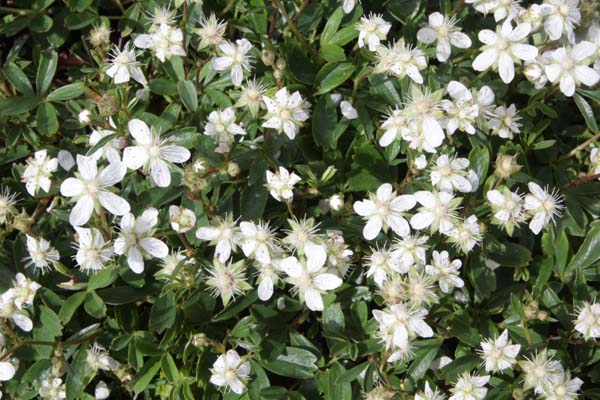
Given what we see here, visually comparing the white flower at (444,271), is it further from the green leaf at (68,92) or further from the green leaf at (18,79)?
the green leaf at (18,79)

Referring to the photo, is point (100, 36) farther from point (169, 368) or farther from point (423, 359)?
point (423, 359)

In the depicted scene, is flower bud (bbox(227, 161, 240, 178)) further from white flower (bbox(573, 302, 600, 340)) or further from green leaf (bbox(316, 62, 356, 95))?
white flower (bbox(573, 302, 600, 340))

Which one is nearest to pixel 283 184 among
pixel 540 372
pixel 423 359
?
pixel 423 359

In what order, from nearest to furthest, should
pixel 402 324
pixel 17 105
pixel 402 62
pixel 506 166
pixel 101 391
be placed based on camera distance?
pixel 402 324
pixel 506 166
pixel 402 62
pixel 101 391
pixel 17 105

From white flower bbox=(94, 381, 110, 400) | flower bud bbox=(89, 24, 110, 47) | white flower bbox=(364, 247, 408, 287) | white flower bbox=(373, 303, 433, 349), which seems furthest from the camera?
flower bud bbox=(89, 24, 110, 47)

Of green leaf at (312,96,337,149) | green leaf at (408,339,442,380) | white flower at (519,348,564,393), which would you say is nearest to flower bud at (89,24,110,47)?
green leaf at (312,96,337,149)
